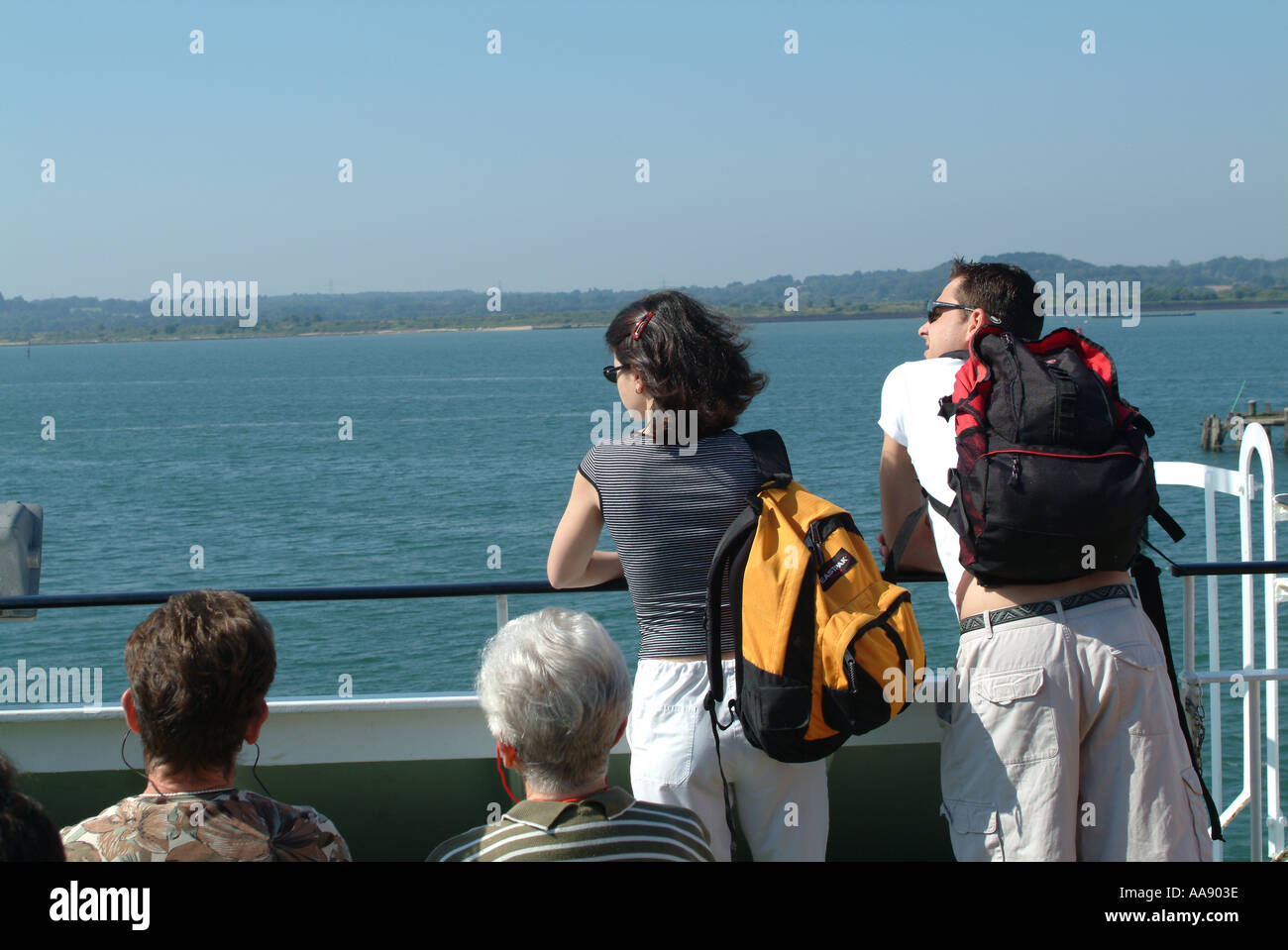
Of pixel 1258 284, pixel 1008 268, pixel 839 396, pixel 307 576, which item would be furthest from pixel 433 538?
pixel 1258 284

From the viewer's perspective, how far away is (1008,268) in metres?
2.50

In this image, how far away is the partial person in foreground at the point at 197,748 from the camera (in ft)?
5.94

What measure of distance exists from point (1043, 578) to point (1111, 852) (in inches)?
21.8

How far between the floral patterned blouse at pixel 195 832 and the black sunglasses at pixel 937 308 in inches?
65.4

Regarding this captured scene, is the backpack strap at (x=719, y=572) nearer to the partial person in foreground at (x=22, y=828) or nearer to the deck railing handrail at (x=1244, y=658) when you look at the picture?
the partial person in foreground at (x=22, y=828)

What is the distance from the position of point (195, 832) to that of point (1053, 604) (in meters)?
1.57

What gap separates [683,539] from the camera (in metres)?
2.20

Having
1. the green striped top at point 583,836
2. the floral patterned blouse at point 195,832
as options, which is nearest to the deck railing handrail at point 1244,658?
the green striped top at point 583,836

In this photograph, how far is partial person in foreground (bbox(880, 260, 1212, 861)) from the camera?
2.15m

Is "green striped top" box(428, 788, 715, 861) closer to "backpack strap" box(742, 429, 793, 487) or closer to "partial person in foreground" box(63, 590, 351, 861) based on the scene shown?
"partial person in foreground" box(63, 590, 351, 861)

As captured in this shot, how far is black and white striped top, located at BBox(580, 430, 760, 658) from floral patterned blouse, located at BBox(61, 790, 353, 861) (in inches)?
28.0

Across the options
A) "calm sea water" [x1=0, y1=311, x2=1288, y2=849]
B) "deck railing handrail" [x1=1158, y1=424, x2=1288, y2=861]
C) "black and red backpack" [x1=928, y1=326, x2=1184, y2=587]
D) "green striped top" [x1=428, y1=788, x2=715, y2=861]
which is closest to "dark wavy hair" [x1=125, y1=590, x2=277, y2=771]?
"green striped top" [x1=428, y1=788, x2=715, y2=861]

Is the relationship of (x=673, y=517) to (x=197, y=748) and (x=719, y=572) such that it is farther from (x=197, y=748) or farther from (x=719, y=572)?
(x=197, y=748)
